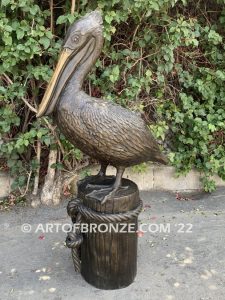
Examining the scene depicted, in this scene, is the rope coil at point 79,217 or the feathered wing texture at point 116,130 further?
the rope coil at point 79,217

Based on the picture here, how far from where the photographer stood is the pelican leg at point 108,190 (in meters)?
2.36

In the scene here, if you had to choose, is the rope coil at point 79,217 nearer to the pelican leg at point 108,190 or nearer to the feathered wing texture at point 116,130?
the pelican leg at point 108,190

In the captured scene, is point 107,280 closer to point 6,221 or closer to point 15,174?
point 6,221

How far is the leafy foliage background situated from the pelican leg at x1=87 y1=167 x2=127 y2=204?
4.04ft

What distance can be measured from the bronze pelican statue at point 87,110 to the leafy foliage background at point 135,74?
3.16 feet

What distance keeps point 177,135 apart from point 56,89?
2220 millimetres

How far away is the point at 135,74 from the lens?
3877 millimetres

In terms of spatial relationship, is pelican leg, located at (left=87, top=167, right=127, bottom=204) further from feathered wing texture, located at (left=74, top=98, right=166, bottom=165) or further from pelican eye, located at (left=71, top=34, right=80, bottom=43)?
pelican eye, located at (left=71, top=34, right=80, bottom=43)

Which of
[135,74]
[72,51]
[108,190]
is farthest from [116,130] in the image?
[135,74]

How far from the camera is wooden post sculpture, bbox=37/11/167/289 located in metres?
2.24

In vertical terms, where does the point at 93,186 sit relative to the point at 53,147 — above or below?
above

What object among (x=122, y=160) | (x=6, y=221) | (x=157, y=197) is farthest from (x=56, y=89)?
(x=157, y=197)

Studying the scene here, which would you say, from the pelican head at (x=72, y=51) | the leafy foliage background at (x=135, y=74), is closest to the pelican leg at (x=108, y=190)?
the pelican head at (x=72, y=51)

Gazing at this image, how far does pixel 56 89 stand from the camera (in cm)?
226
